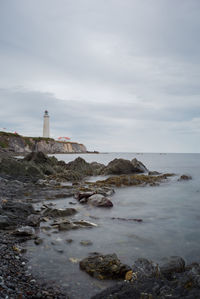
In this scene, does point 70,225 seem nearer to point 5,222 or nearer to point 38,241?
point 38,241

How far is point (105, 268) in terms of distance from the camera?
438 centimetres

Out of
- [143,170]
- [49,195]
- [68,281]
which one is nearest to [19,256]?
[68,281]

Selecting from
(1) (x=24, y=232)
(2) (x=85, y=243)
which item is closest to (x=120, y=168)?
(2) (x=85, y=243)

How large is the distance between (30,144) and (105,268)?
3854 inches

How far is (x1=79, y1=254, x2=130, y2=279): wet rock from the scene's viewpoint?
4.30 meters

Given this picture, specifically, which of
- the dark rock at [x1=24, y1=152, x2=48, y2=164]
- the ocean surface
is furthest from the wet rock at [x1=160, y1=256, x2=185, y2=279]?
the dark rock at [x1=24, y1=152, x2=48, y2=164]

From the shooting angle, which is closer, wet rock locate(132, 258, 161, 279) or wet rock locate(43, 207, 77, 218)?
wet rock locate(132, 258, 161, 279)

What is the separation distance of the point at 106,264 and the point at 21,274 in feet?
4.95

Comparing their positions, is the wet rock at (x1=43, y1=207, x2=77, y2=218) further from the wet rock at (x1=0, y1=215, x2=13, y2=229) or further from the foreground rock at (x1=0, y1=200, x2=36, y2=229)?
the wet rock at (x1=0, y1=215, x2=13, y2=229)

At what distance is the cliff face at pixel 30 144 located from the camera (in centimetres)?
8444

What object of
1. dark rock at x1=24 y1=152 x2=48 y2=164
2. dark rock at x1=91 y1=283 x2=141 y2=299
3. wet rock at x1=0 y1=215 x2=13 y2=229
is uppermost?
dark rock at x1=24 y1=152 x2=48 y2=164

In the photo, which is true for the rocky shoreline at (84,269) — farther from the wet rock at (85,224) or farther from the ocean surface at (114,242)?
the ocean surface at (114,242)

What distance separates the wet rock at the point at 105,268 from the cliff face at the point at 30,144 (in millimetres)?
76033

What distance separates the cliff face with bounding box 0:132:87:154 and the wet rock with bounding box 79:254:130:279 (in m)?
76.0
